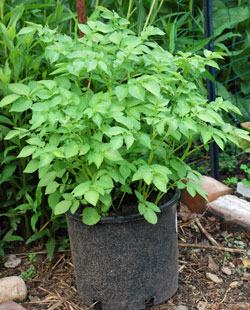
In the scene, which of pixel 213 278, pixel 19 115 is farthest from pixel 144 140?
pixel 213 278

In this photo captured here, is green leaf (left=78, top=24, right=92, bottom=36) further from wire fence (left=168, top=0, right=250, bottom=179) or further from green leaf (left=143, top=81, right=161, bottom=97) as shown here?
wire fence (left=168, top=0, right=250, bottom=179)

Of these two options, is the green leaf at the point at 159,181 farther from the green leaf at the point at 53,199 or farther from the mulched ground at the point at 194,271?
the mulched ground at the point at 194,271

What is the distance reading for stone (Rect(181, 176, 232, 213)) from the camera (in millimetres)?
3100

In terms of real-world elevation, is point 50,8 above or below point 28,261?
above

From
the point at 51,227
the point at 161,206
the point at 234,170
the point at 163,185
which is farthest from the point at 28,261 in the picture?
the point at 234,170

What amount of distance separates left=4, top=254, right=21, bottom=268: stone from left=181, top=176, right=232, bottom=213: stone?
1.06m

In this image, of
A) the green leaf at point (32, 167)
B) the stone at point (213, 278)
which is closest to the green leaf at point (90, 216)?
the green leaf at point (32, 167)

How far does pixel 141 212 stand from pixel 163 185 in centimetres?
20

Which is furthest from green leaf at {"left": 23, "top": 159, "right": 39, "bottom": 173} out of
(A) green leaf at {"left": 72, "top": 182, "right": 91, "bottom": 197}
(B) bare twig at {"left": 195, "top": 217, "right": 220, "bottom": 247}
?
(B) bare twig at {"left": 195, "top": 217, "right": 220, "bottom": 247}

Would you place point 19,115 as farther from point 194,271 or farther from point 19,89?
point 194,271

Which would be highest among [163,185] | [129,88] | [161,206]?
[129,88]

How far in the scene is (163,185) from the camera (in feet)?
6.25

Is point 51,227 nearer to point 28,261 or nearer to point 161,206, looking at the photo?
point 28,261

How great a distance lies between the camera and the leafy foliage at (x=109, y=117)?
74.7 inches
